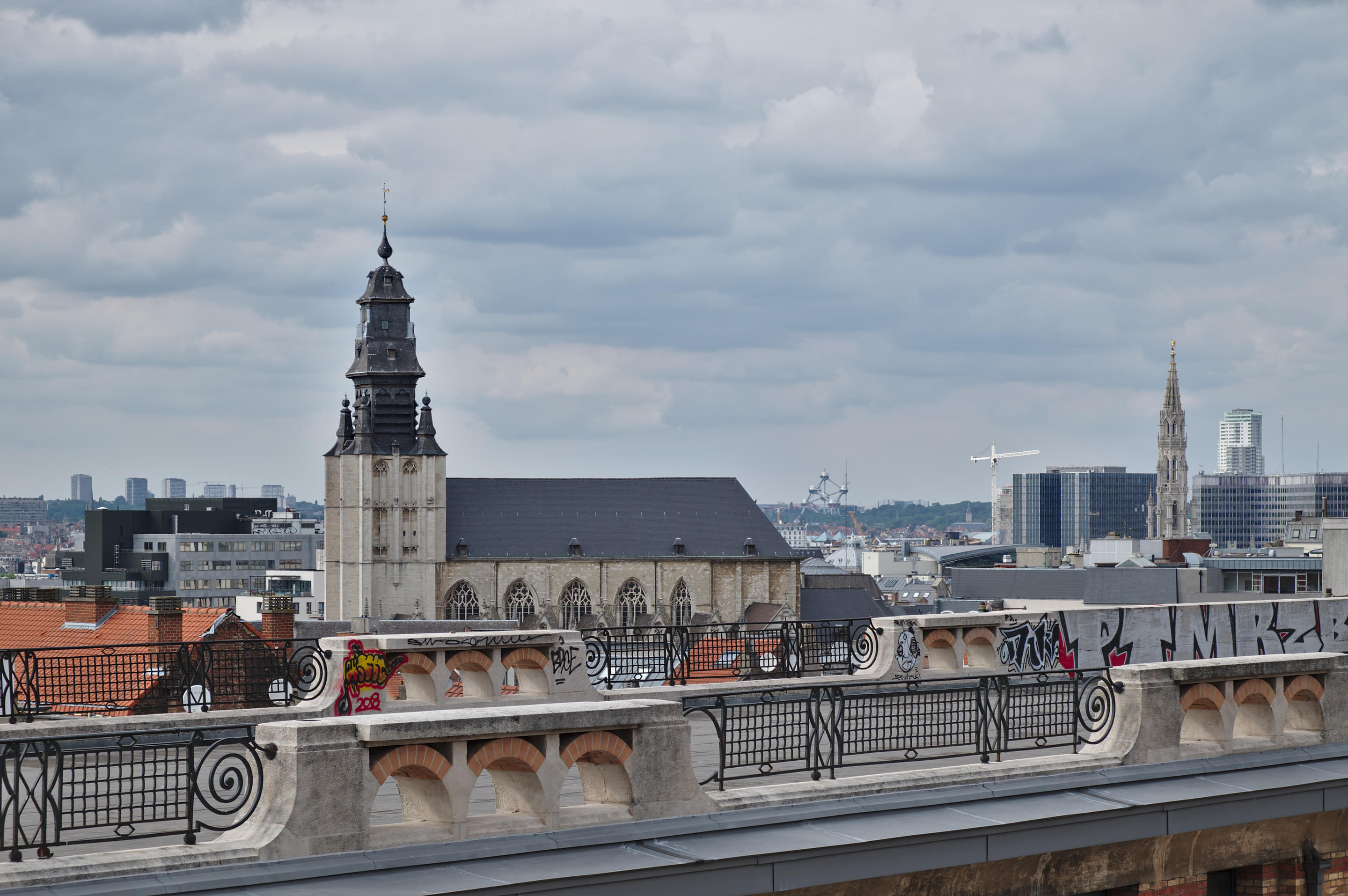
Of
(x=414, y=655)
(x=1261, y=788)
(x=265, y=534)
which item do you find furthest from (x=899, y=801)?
(x=265, y=534)

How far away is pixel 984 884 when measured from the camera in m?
8.95

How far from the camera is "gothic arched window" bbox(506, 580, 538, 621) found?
97062 mm

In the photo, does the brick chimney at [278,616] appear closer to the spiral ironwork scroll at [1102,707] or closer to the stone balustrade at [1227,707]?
the spiral ironwork scroll at [1102,707]

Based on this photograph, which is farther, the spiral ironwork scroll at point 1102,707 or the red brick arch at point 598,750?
the spiral ironwork scroll at point 1102,707

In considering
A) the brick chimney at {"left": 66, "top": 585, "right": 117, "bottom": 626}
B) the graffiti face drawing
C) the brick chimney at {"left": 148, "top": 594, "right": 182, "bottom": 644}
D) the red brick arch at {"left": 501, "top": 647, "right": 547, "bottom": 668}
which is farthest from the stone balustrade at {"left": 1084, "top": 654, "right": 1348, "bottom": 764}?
the brick chimney at {"left": 66, "top": 585, "right": 117, "bottom": 626}

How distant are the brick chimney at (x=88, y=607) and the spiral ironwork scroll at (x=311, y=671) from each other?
2344cm

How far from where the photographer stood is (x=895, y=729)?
36.7 feet

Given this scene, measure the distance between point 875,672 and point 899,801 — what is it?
715 cm

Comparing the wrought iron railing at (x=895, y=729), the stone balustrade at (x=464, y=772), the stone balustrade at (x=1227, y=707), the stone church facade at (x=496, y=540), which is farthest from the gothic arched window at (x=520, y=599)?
the stone balustrade at (x=464, y=772)

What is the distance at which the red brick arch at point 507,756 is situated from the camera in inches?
300

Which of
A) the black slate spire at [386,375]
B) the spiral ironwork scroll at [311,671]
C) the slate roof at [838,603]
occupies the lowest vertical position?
the slate roof at [838,603]

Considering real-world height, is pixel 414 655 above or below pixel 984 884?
above

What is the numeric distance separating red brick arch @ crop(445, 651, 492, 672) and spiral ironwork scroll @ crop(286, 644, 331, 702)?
1.00m

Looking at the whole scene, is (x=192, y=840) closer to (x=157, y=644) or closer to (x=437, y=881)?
(x=437, y=881)
